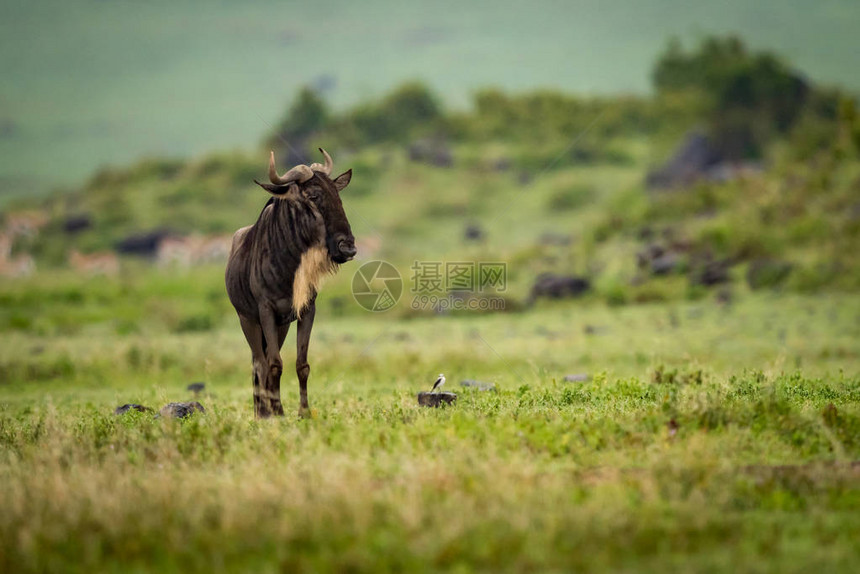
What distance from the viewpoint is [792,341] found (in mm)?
19750

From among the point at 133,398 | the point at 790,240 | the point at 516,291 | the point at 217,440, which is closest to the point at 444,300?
the point at 516,291

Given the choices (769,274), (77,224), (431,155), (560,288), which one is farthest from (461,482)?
(431,155)

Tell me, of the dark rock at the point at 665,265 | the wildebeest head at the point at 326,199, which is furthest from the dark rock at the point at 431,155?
the wildebeest head at the point at 326,199

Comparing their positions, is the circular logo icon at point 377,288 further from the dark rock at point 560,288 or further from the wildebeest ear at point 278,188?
the wildebeest ear at point 278,188

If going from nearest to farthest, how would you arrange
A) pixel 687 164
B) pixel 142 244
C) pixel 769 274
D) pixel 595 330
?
pixel 595 330 < pixel 769 274 < pixel 142 244 < pixel 687 164

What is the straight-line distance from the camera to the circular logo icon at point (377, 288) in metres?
29.7

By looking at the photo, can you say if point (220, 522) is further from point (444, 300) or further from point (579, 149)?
point (579, 149)

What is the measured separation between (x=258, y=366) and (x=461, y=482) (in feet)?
15.0

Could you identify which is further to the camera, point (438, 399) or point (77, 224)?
point (77, 224)

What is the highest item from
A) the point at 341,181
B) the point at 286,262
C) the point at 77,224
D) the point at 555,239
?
the point at 77,224

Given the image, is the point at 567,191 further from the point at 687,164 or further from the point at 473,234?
the point at 473,234

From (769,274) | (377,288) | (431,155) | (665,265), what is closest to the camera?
(769,274)

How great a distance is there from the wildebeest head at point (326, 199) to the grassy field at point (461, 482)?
194 centimetres

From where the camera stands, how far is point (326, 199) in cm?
1045
